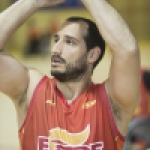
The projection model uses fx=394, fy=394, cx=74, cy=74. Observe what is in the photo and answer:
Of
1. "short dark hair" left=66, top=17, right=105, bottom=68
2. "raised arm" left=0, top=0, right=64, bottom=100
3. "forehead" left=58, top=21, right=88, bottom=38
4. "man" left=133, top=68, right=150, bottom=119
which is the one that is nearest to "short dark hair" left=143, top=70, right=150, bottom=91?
"man" left=133, top=68, right=150, bottom=119

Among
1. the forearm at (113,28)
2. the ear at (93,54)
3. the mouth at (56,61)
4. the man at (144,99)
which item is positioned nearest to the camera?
the forearm at (113,28)

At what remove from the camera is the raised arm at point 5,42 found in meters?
1.90

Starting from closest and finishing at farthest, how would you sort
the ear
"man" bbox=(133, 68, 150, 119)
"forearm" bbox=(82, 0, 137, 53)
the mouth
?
"forearm" bbox=(82, 0, 137, 53) → the mouth → the ear → "man" bbox=(133, 68, 150, 119)

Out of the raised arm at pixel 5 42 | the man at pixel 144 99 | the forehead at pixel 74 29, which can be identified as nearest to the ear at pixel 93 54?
the forehead at pixel 74 29

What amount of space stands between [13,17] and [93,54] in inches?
18.1

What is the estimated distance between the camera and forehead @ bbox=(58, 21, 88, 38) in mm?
1988

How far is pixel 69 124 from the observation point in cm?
195

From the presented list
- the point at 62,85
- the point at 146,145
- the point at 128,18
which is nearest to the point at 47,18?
the point at 128,18

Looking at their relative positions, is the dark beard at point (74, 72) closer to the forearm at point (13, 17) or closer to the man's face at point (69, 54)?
the man's face at point (69, 54)

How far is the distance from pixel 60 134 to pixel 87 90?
286 mm

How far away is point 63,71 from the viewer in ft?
6.35

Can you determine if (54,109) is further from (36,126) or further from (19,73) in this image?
(19,73)

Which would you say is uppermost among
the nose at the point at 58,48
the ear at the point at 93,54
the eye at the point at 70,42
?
the eye at the point at 70,42

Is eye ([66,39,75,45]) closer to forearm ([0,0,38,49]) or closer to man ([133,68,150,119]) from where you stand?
forearm ([0,0,38,49])
